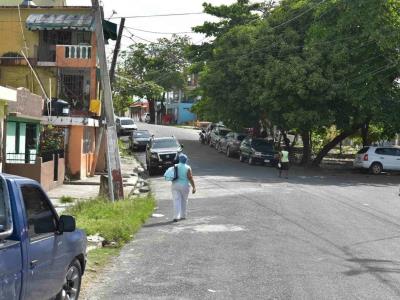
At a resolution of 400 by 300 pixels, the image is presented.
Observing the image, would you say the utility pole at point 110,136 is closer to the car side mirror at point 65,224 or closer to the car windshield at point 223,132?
Result: the car side mirror at point 65,224

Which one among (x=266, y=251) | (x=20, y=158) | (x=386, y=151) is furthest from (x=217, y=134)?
(x=266, y=251)

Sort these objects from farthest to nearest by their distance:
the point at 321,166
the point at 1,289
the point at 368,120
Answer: the point at 321,166 → the point at 368,120 → the point at 1,289

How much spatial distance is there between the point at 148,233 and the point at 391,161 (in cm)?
2288

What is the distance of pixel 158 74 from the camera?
79.7 meters

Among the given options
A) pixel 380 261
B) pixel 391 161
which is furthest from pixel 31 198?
pixel 391 161

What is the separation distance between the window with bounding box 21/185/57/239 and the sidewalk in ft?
32.8

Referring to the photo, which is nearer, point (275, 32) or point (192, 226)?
point (192, 226)

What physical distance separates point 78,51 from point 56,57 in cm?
112

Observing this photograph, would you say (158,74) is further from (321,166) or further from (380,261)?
(380,261)

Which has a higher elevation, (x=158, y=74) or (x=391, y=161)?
(x=158, y=74)

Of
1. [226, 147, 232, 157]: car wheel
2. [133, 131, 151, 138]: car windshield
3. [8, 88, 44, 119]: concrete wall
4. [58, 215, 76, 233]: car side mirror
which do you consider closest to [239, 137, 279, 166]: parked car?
[226, 147, 232, 157]: car wheel

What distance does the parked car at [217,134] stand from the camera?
47697mm

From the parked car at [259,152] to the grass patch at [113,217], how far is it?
18355mm

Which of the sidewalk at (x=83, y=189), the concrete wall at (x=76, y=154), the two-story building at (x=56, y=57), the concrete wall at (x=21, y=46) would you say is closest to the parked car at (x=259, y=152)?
the sidewalk at (x=83, y=189)
